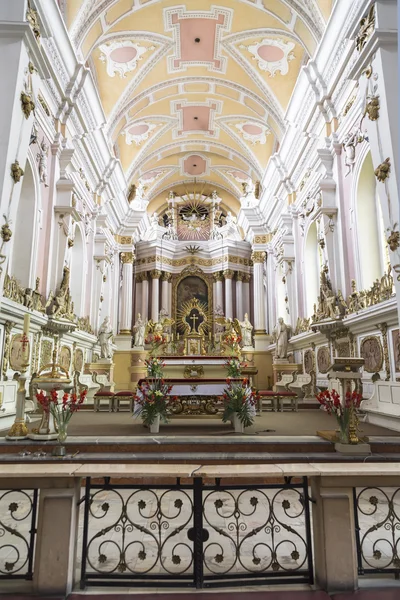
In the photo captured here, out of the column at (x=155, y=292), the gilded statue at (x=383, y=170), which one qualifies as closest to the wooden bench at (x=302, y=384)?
the gilded statue at (x=383, y=170)

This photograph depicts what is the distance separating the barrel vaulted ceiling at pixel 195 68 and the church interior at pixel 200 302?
0.23ft

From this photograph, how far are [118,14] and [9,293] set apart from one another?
8013 millimetres

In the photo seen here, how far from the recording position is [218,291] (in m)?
18.1

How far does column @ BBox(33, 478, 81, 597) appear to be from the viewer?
249 cm

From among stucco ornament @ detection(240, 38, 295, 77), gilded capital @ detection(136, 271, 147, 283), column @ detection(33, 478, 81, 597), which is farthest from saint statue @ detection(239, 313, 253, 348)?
column @ detection(33, 478, 81, 597)

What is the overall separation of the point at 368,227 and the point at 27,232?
22.4 ft

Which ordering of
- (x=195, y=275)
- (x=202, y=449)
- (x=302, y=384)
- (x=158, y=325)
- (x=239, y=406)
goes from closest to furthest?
(x=202, y=449)
(x=239, y=406)
(x=302, y=384)
(x=158, y=325)
(x=195, y=275)

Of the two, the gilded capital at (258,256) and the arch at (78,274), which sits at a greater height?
the gilded capital at (258,256)

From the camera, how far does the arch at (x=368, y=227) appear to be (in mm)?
7980

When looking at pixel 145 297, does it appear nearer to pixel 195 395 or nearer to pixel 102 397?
pixel 102 397

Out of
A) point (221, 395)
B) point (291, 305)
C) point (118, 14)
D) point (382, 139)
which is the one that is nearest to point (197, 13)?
point (118, 14)

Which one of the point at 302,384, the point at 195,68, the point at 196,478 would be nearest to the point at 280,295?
the point at 302,384

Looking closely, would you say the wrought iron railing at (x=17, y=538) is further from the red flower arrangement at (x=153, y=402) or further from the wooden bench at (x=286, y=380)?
the wooden bench at (x=286, y=380)

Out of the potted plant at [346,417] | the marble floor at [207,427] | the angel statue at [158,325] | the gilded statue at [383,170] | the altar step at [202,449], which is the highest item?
the gilded statue at [383,170]
